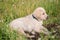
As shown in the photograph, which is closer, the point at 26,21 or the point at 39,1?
the point at 26,21

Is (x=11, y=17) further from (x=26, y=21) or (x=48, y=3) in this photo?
(x=48, y=3)

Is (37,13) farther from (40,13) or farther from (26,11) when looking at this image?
(26,11)

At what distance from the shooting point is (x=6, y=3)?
7.73 meters

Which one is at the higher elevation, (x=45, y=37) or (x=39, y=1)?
(x=39, y=1)

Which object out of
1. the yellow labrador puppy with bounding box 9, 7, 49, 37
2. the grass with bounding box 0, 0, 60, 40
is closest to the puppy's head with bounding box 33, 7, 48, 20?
the yellow labrador puppy with bounding box 9, 7, 49, 37

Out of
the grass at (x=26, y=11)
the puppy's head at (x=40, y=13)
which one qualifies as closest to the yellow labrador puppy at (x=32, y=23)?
the puppy's head at (x=40, y=13)

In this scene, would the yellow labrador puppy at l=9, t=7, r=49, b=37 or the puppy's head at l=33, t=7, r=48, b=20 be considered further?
the puppy's head at l=33, t=7, r=48, b=20

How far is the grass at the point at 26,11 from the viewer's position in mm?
7391

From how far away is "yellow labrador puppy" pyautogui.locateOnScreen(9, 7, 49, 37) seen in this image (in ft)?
23.9

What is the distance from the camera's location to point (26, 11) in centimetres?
763

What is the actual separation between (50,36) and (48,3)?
0.78 m

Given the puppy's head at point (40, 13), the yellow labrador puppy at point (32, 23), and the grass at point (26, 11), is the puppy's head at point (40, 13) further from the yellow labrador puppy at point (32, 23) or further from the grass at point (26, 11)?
the grass at point (26, 11)

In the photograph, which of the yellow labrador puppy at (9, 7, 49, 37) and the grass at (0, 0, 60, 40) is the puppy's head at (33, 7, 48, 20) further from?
the grass at (0, 0, 60, 40)

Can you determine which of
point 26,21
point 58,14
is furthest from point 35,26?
point 58,14
